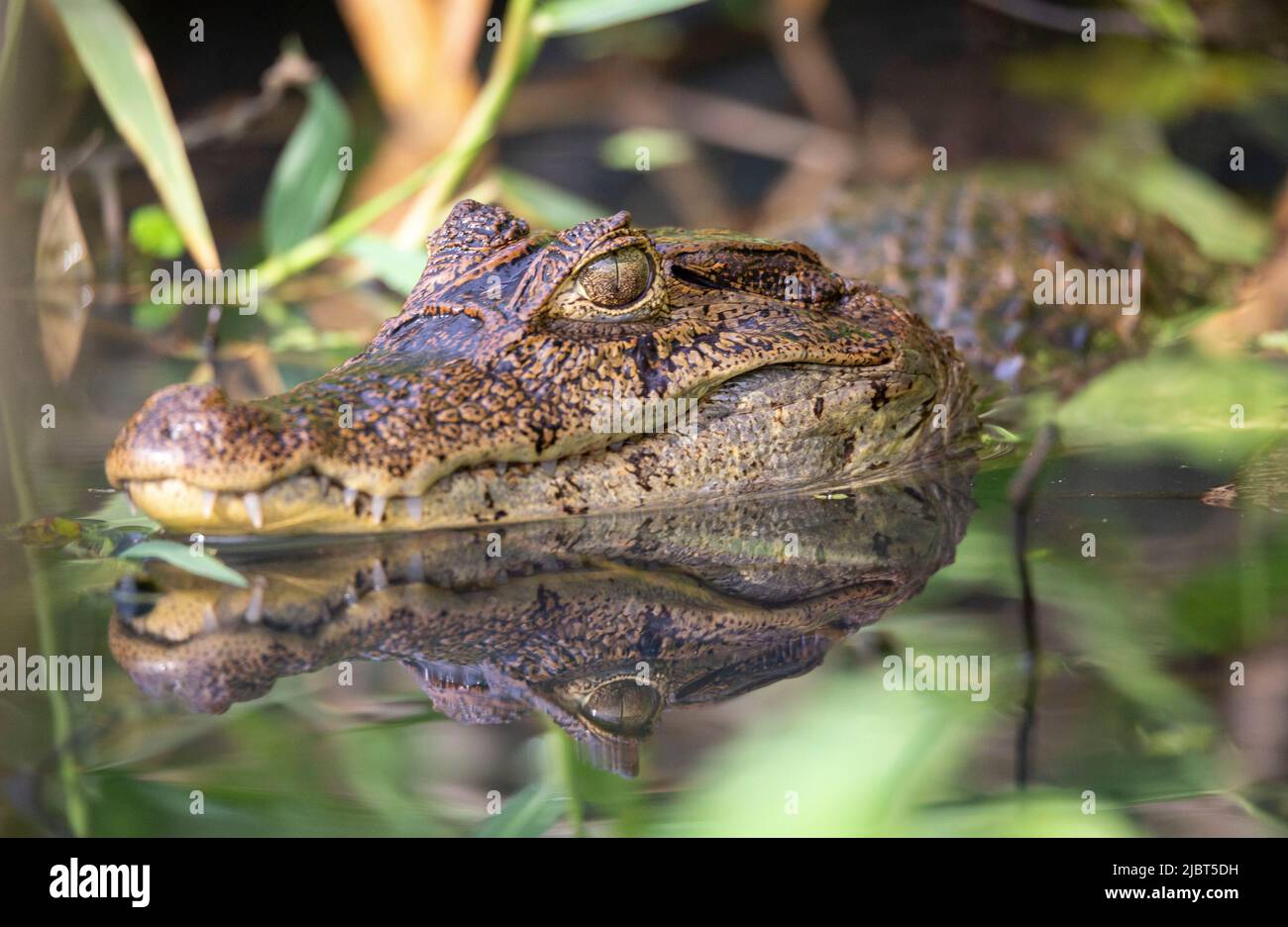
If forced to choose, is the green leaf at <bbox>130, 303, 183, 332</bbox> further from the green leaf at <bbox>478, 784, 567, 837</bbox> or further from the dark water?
the green leaf at <bbox>478, 784, 567, 837</bbox>

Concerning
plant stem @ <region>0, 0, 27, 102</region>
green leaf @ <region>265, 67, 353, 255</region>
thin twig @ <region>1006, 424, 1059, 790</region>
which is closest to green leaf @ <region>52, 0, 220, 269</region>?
plant stem @ <region>0, 0, 27, 102</region>

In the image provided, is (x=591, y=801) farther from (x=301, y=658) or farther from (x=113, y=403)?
(x=113, y=403)

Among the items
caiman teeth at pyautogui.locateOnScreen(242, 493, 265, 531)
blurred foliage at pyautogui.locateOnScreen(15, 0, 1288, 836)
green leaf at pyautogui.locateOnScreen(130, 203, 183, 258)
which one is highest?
green leaf at pyautogui.locateOnScreen(130, 203, 183, 258)


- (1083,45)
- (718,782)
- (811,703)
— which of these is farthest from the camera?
(1083,45)

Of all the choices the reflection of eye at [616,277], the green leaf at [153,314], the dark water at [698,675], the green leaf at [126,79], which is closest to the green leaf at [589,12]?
the green leaf at [126,79]

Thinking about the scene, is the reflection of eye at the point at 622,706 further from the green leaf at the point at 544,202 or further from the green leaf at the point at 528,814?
the green leaf at the point at 544,202

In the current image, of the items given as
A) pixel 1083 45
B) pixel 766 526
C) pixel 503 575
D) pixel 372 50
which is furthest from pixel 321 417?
pixel 1083 45

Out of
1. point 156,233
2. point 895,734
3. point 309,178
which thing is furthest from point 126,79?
point 895,734
